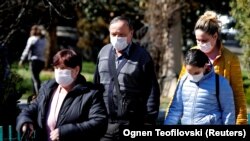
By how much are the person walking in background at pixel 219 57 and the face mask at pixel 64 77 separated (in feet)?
3.89

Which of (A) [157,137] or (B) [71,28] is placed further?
(B) [71,28]

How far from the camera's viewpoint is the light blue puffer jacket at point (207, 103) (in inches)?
238

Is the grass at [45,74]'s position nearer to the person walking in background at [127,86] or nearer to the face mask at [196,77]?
the person walking in background at [127,86]

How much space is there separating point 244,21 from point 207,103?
4987 millimetres

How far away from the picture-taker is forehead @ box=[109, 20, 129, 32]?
250 inches

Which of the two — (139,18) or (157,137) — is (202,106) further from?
(139,18)

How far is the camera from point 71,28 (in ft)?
113

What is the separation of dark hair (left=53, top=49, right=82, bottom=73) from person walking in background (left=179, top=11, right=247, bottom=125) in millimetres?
1161

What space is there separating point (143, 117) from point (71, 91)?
936 mm

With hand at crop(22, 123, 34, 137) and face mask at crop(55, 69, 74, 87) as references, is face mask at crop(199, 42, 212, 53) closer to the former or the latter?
face mask at crop(55, 69, 74, 87)

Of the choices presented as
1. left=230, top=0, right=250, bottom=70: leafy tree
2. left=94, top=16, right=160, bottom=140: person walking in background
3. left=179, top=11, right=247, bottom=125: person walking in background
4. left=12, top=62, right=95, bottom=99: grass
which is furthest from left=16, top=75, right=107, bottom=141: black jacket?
left=12, top=62, right=95, bottom=99: grass

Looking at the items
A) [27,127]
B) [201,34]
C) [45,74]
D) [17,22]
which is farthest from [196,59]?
[45,74]

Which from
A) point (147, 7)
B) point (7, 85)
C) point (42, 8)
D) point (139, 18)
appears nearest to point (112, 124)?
point (7, 85)

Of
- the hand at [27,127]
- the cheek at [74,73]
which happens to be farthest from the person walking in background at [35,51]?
the hand at [27,127]
